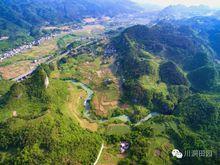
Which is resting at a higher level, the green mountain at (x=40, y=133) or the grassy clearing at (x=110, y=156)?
the green mountain at (x=40, y=133)

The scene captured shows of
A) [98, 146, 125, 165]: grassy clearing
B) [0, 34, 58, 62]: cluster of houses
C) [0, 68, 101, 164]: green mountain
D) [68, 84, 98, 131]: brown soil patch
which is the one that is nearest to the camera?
[0, 68, 101, 164]: green mountain

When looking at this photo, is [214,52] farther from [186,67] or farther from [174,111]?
[174,111]

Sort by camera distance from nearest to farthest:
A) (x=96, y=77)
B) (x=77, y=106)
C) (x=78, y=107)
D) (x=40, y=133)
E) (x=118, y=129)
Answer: (x=40, y=133) → (x=118, y=129) → (x=78, y=107) → (x=77, y=106) → (x=96, y=77)

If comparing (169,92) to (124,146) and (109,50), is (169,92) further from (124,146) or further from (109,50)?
(109,50)

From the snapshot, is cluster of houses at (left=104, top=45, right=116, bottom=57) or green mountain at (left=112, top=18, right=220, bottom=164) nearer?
green mountain at (left=112, top=18, right=220, bottom=164)

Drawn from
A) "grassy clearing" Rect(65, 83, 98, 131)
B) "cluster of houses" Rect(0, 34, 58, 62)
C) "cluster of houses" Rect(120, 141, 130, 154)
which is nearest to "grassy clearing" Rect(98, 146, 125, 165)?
"cluster of houses" Rect(120, 141, 130, 154)

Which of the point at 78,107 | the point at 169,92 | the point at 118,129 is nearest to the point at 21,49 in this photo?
the point at 78,107

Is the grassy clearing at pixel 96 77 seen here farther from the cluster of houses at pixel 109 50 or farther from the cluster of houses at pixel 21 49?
the cluster of houses at pixel 21 49

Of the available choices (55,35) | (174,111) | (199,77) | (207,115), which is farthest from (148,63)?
(55,35)

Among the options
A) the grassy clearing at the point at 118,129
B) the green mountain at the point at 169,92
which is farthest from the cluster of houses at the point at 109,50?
the grassy clearing at the point at 118,129

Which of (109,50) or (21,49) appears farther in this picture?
(21,49)

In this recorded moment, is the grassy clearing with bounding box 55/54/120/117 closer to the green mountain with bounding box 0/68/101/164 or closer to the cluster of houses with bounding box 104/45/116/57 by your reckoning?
the cluster of houses with bounding box 104/45/116/57
